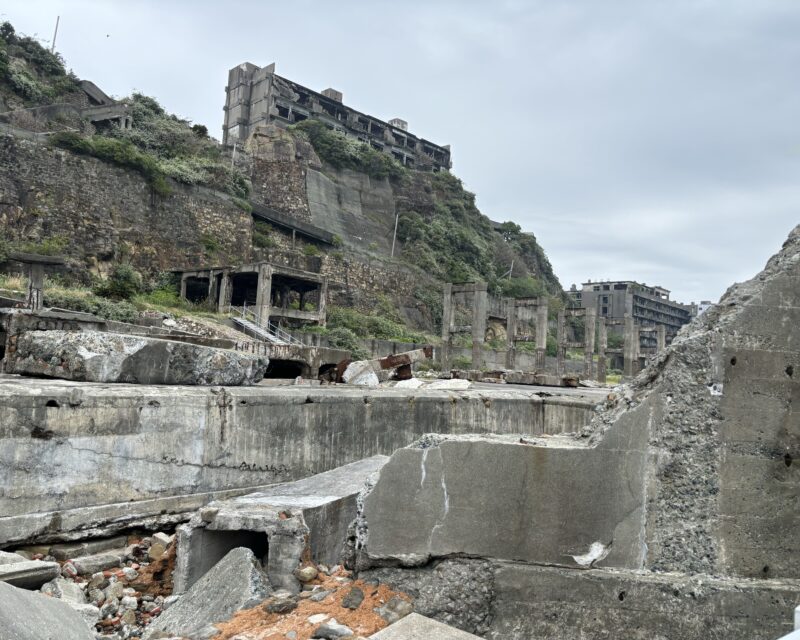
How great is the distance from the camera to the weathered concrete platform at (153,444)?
5.00 meters

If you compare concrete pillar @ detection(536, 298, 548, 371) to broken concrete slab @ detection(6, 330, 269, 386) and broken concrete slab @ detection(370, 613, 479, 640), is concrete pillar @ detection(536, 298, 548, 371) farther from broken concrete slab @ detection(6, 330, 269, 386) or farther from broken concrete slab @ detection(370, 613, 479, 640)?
broken concrete slab @ detection(370, 613, 479, 640)

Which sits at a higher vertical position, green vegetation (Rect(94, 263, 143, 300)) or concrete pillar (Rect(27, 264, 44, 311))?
green vegetation (Rect(94, 263, 143, 300))

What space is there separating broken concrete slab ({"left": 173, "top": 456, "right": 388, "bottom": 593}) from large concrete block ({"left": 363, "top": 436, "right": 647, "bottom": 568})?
0.44 metres

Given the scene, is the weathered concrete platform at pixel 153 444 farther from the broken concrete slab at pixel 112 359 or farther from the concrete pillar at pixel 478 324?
the concrete pillar at pixel 478 324

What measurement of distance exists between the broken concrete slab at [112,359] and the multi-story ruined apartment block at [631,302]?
253ft

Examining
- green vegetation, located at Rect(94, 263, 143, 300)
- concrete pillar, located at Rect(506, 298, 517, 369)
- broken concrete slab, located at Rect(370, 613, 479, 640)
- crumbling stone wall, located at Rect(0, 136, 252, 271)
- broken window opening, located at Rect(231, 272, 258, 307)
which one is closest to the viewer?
broken concrete slab, located at Rect(370, 613, 479, 640)

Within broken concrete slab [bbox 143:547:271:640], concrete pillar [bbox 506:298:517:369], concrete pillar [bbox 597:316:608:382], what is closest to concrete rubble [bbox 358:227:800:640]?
broken concrete slab [bbox 143:547:271:640]

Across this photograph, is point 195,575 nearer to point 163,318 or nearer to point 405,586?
point 405,586

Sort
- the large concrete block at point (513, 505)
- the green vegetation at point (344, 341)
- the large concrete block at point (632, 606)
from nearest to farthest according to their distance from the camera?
the large concrete block at point (632, 606), the large concrete block at point (513, 505), the green vegetation at point (344, 341)

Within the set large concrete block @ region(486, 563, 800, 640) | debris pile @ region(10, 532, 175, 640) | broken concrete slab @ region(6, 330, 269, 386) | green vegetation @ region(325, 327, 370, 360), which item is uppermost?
green vegetation @ region(325, 327, 370, 360)

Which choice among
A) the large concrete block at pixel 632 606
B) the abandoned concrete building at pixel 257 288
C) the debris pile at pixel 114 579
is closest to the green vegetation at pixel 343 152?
the abandoned concrete building at pixel 257 288

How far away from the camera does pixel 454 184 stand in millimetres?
59094

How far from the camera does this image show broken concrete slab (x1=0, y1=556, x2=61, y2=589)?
13.0 feet

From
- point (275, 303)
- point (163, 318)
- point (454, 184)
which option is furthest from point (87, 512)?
point (454, 184)
